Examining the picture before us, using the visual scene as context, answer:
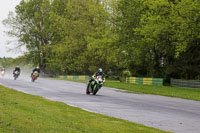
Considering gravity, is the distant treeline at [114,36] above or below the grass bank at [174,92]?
above

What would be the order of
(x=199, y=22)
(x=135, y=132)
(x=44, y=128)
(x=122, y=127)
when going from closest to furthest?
(x=44, y=128) < (x=135, y=132) < (x=122, y=127) < (x=199, y=22)

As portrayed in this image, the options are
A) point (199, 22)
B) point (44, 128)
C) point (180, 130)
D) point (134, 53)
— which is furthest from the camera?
point (134, 53)

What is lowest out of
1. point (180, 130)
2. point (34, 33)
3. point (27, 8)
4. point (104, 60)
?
point (180, 130)

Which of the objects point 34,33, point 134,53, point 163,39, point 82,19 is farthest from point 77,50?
point 163,39

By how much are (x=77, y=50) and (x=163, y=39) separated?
30.8 m

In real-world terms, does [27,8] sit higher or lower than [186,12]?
higher

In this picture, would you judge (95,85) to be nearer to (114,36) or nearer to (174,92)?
(174,92)

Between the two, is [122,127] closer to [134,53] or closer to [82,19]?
[134,53]

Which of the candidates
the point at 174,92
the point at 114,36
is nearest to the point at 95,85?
the point at 174,92

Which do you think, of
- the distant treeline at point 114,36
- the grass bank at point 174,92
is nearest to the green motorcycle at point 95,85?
the grass bank at point 174,92

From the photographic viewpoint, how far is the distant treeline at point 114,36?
39.6 metres

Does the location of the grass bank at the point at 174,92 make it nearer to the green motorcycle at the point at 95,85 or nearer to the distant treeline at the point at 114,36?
the distant treeline at the point at 114,36

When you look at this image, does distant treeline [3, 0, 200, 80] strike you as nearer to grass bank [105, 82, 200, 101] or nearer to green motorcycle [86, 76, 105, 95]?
grass bank [105, 82, 200, 101]

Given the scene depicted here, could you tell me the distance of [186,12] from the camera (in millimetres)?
38031
